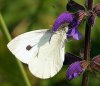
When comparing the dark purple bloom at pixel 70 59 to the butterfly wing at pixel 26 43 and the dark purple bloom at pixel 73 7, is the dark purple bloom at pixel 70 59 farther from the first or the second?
the dark purple bloom at pixel 73 7

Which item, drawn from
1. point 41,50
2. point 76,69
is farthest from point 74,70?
Answer: point 41,50

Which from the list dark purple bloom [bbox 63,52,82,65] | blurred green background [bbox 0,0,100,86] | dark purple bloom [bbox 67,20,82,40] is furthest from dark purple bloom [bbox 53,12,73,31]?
blurred green background [bbox 0,0,100,86]

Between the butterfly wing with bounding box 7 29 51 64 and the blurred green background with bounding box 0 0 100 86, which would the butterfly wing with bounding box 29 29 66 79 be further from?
the blurred green background with bounding box 0 0 100 86

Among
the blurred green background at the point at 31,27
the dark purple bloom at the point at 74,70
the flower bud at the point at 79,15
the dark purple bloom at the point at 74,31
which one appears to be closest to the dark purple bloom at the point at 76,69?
the dark purple bloom at the point at 74,70

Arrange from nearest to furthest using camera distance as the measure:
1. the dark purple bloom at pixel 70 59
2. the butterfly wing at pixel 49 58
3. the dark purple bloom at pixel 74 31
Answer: the dark purple bloom at pixel 74 31
the butterfly wing at pixel 49 58
the dark purple bloom at pixel 70 59

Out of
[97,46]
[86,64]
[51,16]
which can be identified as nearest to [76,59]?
[86,64]

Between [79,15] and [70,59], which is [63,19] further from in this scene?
[70,59]
